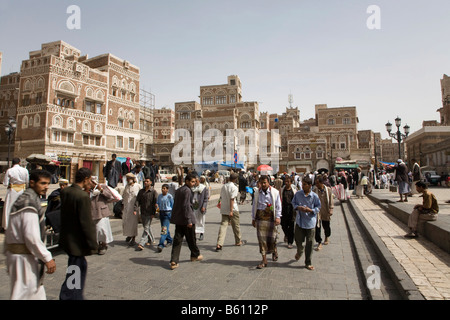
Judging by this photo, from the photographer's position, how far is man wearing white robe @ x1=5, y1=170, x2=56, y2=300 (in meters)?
2.77

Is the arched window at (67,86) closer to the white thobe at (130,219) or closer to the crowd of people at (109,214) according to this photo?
the crowd of people at (109,214)

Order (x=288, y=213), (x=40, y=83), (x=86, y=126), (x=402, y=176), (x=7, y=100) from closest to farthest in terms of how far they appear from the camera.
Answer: (x=288, y=213) < (x=402, y=176) < (x=40, y=83) < (x=86, y=126) < (x=7, y=100)

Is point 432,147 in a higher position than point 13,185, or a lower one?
higher

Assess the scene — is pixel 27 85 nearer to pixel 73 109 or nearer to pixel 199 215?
pixel 73 109

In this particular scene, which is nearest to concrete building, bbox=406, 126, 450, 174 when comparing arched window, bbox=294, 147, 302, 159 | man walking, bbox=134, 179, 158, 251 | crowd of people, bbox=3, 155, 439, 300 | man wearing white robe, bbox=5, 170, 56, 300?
arched window, bbox=294, 147, 302, 159

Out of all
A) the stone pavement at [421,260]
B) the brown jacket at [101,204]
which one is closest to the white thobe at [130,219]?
the brown jacket at [101,204]

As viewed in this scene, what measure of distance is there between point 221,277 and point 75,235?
2359 millimetres

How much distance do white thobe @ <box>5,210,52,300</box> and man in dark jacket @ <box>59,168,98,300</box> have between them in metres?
0.48

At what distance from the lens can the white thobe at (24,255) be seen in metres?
2.77

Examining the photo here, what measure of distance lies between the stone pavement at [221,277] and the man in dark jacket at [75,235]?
0.65 meters

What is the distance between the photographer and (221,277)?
466 cm

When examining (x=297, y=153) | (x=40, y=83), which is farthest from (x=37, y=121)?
(x=297, y=153)
